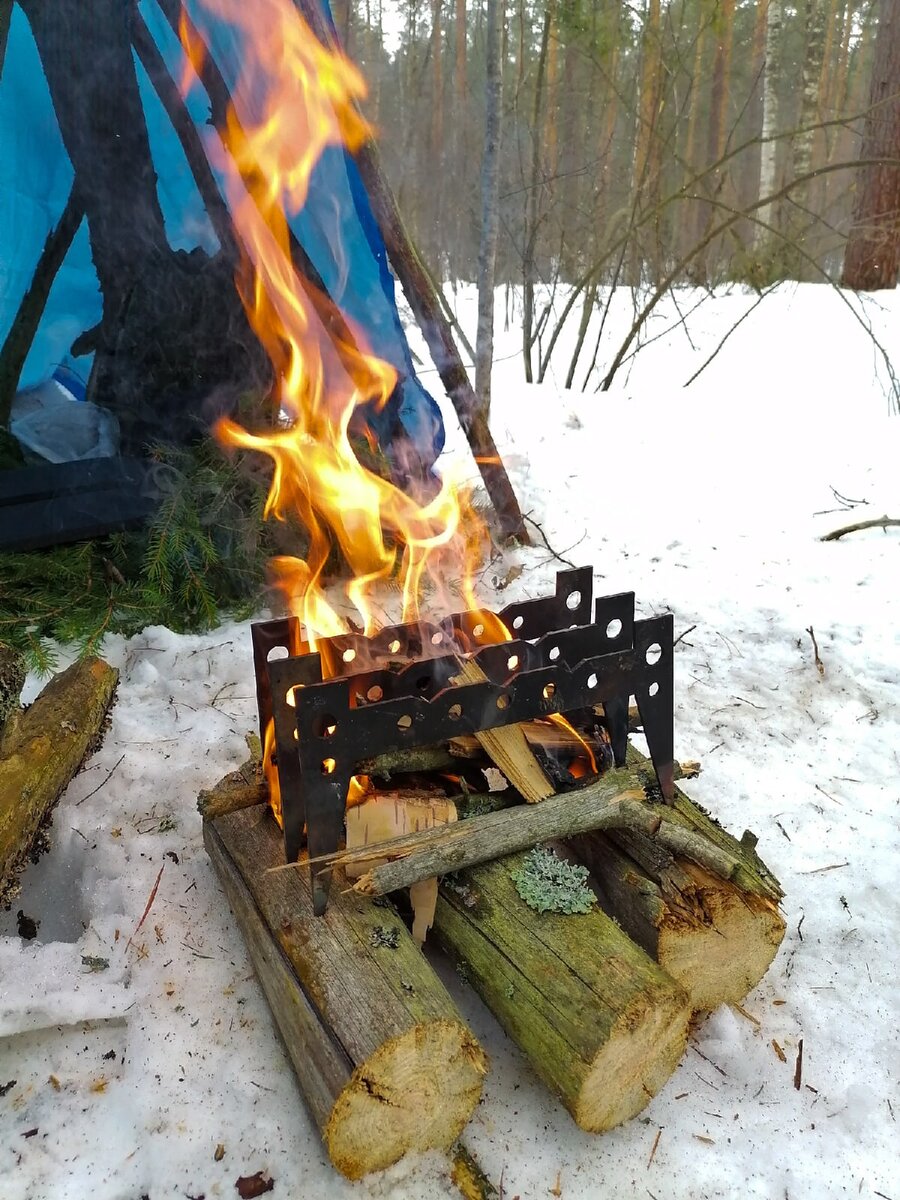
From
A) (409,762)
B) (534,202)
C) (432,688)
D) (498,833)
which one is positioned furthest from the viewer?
(534,202)

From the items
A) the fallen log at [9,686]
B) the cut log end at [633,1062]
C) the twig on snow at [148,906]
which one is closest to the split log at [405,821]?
the cut log end at [633,1062]

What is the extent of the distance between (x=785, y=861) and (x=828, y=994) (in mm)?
524

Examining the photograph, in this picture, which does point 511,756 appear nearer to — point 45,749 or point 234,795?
point 234,795

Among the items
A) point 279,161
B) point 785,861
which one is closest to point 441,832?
point 785,861

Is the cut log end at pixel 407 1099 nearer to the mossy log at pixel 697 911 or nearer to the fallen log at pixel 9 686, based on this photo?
the mossy log at pixel 697 911

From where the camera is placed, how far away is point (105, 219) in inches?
168

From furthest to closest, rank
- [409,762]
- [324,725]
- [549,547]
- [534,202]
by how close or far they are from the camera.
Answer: [534,202] → [549,547] → [409,762] → [324,725]

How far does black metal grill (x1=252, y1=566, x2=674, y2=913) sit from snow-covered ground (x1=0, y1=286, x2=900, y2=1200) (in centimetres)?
52

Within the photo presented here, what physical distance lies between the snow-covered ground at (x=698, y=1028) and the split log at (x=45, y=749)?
192 millimetres

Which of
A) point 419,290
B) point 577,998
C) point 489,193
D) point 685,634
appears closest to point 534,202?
point 489,193

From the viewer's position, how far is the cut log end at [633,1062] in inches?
71.0

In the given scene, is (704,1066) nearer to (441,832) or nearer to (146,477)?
(441,832)

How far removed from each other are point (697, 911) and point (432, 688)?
0.89 metres

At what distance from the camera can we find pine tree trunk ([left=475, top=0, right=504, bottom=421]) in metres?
4.85
